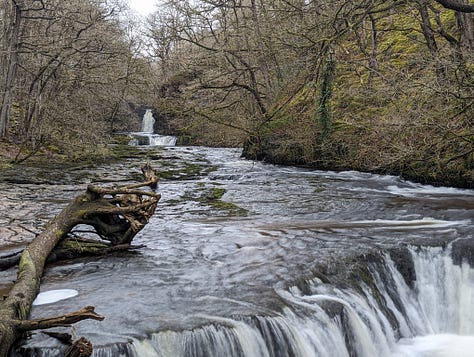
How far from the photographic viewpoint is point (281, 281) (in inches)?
234

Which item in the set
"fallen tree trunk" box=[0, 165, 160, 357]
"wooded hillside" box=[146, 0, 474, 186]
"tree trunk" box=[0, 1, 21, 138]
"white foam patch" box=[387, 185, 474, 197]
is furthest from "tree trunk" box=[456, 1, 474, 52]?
"tree trunk" box=[0, 1, 21, 138]

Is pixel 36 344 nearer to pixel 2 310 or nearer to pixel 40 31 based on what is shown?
pixel 2 310

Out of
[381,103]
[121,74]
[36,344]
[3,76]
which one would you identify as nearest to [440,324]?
[36,344]

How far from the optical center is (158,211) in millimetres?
10602

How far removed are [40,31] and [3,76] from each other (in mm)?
2504

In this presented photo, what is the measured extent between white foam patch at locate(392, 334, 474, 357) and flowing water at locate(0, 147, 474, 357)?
0.02 metres

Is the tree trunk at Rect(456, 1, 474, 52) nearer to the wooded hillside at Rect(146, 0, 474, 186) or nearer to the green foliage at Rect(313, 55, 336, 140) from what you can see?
the wooded hillside at Rect(146, 0, 474, 186)

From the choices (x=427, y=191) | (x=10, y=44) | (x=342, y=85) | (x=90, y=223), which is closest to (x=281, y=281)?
(x=90, y=223)

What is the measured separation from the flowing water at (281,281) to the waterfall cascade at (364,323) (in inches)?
0.5

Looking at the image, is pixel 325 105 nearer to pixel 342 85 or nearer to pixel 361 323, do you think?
pixel 342 85

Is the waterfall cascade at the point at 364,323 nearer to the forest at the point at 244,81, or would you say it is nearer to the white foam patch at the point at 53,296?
the white foam patch at the point at 53,296

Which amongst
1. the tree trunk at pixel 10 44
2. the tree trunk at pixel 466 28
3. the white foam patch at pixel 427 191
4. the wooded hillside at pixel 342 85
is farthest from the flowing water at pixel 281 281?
the tree trunk at pixel 10 44

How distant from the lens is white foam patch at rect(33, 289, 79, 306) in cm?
505

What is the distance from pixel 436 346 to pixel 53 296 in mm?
4408
